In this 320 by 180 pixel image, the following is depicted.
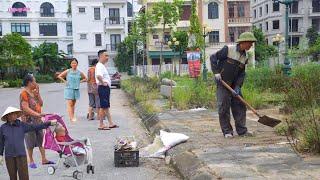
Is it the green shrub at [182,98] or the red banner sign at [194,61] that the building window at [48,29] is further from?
the green shrub at [182,98]

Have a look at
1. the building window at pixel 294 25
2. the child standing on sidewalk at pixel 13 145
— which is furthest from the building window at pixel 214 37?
the child standing on sidewalk at pixel 13 145

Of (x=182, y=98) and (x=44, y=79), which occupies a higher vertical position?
(x=182, y=98)

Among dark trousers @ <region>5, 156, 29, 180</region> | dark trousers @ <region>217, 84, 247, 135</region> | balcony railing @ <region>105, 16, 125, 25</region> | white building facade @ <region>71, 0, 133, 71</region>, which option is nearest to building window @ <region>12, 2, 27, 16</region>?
white building facade @ <region>71, 0, 133, 71</region>

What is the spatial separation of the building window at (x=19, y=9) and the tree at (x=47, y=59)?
12.1 m

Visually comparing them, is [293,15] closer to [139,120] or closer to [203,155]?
[139,120]

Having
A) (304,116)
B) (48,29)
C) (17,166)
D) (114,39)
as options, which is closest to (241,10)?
(114,39)

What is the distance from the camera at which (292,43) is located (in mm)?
70250

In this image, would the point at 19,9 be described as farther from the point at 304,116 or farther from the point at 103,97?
the point at 304,116

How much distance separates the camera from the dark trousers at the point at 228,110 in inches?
359

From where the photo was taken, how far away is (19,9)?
73.7 meters

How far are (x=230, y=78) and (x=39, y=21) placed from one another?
69.4m

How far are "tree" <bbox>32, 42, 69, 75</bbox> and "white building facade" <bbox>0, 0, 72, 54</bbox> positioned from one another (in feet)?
35.4

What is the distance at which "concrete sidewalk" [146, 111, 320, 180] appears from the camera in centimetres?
631

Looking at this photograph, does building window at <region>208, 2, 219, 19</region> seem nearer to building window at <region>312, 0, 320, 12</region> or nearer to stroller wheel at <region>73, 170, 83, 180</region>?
building window at <region>312, 0, 320, 12</region>
